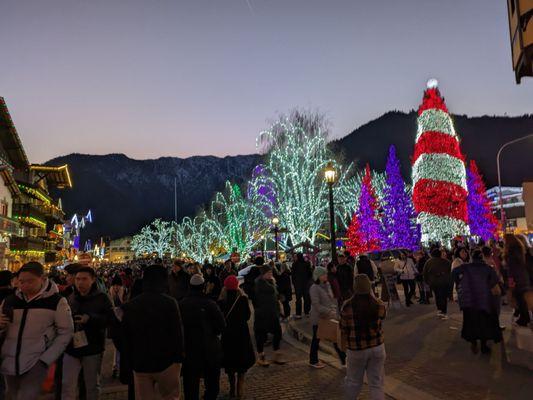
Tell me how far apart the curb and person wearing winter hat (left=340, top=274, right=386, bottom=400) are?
1.30 m

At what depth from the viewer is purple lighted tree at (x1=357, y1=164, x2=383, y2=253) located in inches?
1758

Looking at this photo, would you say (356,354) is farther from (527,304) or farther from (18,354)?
(527,304)

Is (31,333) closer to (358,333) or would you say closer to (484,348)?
(358,333)

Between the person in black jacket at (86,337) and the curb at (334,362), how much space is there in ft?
12.5

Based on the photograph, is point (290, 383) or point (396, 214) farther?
point (396, 214)

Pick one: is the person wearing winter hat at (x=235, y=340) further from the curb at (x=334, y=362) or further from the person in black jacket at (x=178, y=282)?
the person in black jacket at (x=178, y=282)

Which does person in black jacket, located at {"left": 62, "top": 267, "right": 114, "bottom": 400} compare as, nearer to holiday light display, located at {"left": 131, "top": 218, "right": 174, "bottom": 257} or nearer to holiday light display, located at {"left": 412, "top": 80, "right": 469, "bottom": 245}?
holiday light display, located at {"left": 412, "top": 80, "right": 469, "bottom": 245}

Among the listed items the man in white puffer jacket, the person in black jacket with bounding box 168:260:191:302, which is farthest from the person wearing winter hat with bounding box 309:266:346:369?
the man in white puffer jacket

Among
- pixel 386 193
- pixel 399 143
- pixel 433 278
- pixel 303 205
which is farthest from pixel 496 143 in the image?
pixel 433 278

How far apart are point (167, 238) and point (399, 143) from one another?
199 feet

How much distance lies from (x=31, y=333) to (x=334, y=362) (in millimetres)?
5505

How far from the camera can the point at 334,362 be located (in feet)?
28.4

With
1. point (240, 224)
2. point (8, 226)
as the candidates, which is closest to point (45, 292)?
point (8, 226)

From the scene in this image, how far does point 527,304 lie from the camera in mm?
8219
